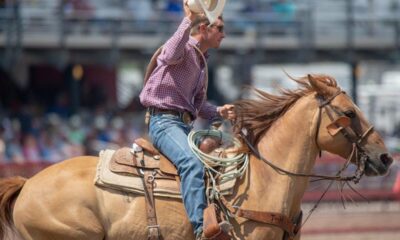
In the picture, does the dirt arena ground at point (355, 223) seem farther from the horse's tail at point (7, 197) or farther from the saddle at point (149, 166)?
the horse's tail at point (7, 197)

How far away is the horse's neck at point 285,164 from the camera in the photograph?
7098 mm

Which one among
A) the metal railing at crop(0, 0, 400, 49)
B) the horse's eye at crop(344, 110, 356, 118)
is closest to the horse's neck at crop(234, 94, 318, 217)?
the horse's eye at crop(344, 110, 356, 118)

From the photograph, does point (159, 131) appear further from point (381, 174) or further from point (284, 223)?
point (381, 174)

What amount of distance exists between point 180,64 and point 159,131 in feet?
1.60

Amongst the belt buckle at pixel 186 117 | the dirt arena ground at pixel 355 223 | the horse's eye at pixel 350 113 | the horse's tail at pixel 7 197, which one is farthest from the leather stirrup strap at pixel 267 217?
the dirt arena ground at pixel 355 223

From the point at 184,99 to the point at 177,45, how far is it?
54cm

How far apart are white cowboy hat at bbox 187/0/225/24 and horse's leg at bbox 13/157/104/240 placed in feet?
4.48

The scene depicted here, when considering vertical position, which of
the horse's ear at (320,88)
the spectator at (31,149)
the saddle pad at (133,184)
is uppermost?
the horse's ear at (320,88)

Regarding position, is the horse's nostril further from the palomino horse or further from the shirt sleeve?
the shirt sleeve

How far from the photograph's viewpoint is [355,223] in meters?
16.2

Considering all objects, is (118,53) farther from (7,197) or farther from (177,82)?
(177,82)

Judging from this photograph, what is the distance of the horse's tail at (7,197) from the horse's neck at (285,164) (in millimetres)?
1659

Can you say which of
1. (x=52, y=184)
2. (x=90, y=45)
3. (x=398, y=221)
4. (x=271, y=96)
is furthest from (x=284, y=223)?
(x=90, y=45)

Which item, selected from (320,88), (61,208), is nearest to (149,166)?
(61,208)
